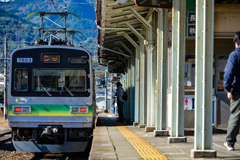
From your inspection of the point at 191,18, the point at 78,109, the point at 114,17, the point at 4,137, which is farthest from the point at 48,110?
the point at 4,137

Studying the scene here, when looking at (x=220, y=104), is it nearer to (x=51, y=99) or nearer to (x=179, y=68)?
(x=179, y=68)

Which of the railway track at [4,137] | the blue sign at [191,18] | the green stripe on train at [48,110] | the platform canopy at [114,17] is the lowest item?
the railway track at [4,137]

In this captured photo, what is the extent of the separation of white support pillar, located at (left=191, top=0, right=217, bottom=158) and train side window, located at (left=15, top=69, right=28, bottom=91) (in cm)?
561

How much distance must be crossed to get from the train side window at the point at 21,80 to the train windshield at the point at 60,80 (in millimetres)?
226

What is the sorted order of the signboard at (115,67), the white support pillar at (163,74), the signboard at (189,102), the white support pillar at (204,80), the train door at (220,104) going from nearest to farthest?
the white support pillar at (204,80)
the white support pillar at (163,74)
the signboard at (189,102)
the train door at (220,104)
the signboard at (115,67)

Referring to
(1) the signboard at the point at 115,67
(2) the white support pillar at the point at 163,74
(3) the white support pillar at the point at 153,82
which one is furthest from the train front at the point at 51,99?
(1) the signboard at the point at 115,67

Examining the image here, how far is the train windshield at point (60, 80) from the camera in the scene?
10.2m

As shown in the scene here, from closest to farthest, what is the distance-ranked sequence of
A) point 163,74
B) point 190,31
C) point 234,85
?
point 234,85 → point 190,31 → point 163,74

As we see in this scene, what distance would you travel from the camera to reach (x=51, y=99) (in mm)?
10062

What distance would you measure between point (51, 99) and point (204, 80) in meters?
5.28

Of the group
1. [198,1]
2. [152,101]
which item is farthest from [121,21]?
[198,1]

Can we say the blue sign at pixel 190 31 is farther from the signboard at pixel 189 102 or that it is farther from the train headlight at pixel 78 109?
the train headlight at pixel 78 109

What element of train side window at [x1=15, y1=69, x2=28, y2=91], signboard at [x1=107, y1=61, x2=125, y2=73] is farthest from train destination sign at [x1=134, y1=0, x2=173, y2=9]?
signboard at [x1=107, y1=61, x2=125, y2=73]

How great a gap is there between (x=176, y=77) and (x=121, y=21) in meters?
5.81
